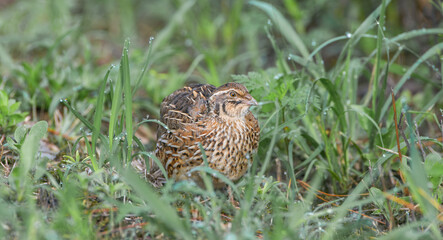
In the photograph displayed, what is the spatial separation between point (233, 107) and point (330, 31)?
3.85m

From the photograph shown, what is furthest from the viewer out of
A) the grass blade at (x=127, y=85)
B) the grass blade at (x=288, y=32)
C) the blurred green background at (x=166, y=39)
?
the blurred green background at (x=166, y=39)

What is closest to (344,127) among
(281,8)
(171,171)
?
(171,171)

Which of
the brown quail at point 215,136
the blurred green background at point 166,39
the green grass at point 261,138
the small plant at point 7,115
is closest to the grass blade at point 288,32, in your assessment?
the green grass at point 261,138

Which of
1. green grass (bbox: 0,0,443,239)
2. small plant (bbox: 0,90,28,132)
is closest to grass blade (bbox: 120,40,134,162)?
green grass (bbox: 0,0,443,239)

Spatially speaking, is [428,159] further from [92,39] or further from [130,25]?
[92,39]

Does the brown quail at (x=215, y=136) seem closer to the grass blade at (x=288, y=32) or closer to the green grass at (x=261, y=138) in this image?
the green grass at (x=261, y=138)

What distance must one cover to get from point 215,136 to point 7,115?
5.66 ft

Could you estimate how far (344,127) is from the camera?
4.34 metres

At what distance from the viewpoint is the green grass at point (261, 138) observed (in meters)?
2.96

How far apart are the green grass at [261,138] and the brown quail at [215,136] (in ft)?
0.54

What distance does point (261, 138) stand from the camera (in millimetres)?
4145

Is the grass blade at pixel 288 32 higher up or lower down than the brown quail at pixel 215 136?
higher up

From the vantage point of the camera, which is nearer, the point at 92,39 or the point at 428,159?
the point at 428,159

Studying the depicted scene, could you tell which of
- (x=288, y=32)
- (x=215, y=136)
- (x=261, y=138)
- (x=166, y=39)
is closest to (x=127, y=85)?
(x=215, y=136)
